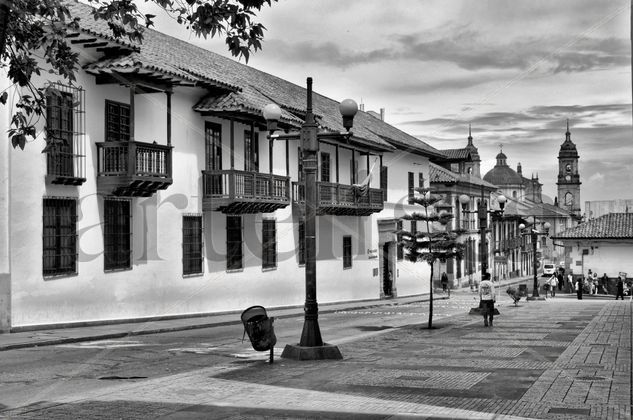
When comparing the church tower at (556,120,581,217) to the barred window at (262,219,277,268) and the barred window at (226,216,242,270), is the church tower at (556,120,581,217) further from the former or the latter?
the barred window at (226,216,242,270)

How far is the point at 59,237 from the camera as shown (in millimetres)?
19344

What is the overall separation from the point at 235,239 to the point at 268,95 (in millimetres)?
6848

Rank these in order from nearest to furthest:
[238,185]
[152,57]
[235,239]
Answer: [152,57], [238,185], [235,239]

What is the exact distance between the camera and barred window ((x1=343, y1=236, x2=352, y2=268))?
3669 cm

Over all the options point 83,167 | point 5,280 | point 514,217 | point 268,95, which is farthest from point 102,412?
point 514,217

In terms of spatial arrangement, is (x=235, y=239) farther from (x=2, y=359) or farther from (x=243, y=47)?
(x=243, y=47)

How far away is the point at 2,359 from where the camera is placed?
1350cm

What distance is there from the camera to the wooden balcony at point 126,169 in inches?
806

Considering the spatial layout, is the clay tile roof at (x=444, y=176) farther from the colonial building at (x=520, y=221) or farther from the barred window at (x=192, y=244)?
the barred window at (x=192, y=244)

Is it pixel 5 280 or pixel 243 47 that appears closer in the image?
pixel 243 47

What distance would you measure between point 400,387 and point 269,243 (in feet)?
63.8

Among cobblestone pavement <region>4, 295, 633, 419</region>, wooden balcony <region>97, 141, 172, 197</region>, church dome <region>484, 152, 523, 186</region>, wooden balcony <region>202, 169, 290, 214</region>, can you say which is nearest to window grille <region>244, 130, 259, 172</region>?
wooden balcony <region>202, 169, 290, 214</region>

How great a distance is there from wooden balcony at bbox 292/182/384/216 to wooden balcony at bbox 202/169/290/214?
413 centimetres

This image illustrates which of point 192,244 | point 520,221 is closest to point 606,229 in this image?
point 520,221
